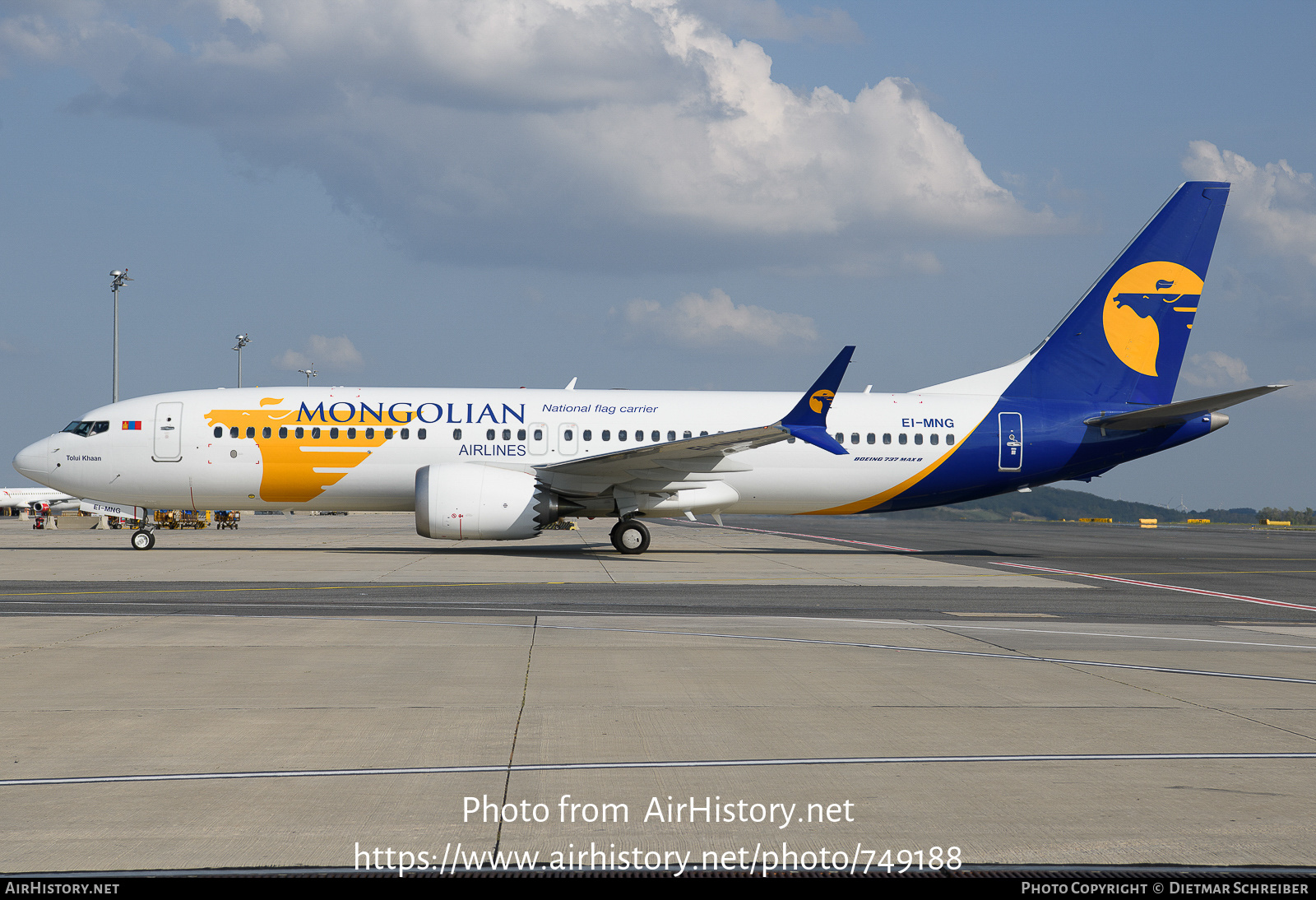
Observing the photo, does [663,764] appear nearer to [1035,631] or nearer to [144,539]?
[1035,631]

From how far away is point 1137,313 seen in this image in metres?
28.0

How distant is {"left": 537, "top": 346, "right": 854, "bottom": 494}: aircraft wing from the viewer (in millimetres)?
23141

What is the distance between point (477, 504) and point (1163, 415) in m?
17.8

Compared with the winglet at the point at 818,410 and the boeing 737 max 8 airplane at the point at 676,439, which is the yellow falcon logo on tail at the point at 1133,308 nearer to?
the boeing 737 max 8 airplane at the point at 676,439

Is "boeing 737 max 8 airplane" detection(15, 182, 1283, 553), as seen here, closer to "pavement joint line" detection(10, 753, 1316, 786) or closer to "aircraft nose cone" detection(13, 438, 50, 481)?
"aircraft nose cone" detection(13, 438, 50, 481)

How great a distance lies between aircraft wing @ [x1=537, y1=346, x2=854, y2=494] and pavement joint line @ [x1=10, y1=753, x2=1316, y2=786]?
1638cm

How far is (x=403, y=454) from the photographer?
2519 cm

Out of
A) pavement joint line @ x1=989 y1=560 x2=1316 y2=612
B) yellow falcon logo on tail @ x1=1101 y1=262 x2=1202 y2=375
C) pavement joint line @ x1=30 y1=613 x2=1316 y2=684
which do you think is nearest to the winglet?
pavement joint line @ x1=989 y1=560 x2=1316 y2=612

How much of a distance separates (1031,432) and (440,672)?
857 inches

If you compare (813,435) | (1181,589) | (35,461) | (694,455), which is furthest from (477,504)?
(1181,589)

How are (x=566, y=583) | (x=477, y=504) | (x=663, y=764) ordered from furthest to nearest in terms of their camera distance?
1. (x=477, y=504)
2. (x=566, y=583)
3. (x=663, y=764)

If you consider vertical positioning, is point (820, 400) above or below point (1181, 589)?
above

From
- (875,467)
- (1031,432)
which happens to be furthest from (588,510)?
(1031,432)

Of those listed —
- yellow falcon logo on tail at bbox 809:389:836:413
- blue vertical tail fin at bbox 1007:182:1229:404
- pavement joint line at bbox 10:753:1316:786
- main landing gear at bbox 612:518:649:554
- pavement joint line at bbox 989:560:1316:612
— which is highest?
blue vertical tail fin at bbox 1007:182:1229:404
